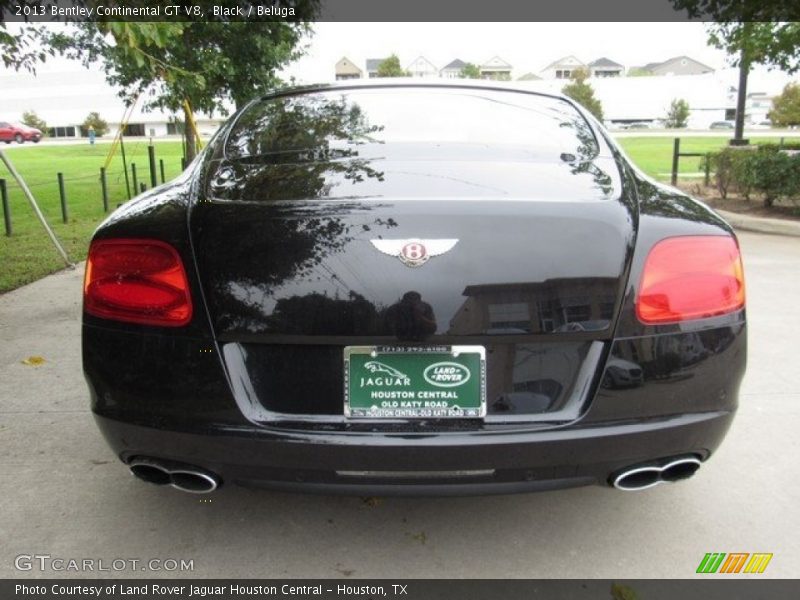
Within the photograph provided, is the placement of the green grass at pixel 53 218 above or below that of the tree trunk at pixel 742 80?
below

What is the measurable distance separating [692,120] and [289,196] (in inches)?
3876

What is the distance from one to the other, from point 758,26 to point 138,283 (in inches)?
417

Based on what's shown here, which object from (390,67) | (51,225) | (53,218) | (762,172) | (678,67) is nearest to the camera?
(762,172)

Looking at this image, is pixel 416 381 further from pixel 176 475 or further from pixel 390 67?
pixel 390 67

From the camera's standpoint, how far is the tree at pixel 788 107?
47.0m

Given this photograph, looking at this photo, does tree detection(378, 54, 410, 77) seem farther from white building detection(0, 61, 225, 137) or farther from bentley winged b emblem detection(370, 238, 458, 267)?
bentley winged b emblem detection(370, 238, 458, 267)

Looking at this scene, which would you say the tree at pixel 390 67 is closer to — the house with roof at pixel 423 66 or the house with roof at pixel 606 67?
the house with roof at pixel 423 66

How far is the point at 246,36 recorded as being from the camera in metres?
12.0

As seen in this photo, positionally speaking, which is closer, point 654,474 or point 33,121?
point 654,474

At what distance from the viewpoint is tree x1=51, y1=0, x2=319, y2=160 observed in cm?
1118

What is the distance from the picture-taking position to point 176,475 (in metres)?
2.23

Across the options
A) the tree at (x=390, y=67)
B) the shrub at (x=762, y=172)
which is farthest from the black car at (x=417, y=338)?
the tree at (x=390, y=67)

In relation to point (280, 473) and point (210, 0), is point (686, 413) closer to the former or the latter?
point (280, 473)

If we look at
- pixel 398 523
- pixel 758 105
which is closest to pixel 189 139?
pixel 398 523
